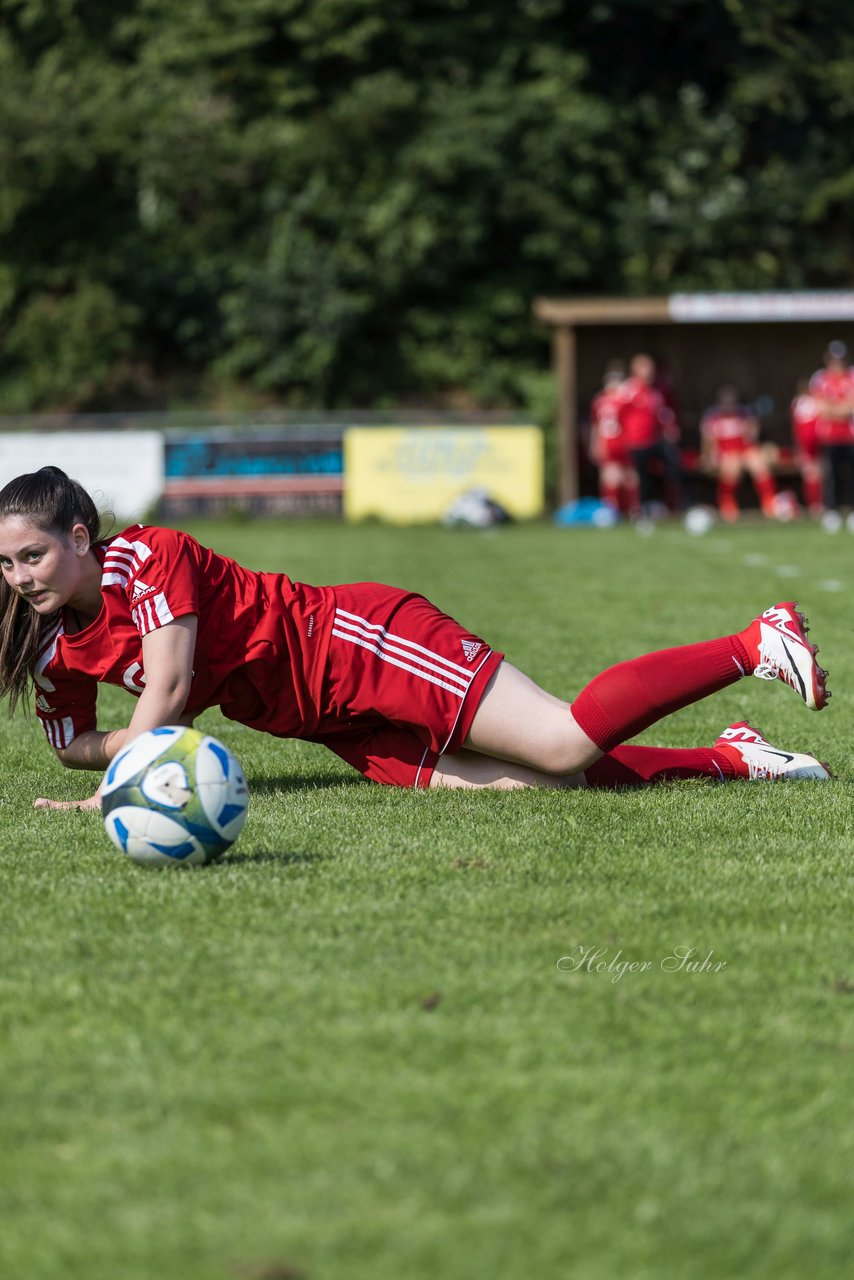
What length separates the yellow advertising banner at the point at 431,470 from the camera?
26000mm

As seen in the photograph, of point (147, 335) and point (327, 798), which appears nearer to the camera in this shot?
point (327, 798)

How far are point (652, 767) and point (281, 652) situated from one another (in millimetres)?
1271

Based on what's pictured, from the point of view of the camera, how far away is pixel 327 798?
5188 mm

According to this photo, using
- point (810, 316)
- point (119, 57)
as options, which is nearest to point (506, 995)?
point (810, 316)

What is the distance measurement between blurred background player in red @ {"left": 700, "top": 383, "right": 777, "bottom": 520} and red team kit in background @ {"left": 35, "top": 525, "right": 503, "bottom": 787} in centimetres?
2175

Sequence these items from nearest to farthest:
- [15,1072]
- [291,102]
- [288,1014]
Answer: [15,1072]
[288,1014]
[291,102]

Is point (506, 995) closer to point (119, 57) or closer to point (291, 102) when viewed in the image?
point (291, 102)

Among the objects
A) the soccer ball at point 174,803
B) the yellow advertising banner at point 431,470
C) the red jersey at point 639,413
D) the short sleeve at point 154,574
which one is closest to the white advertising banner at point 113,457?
the yellow advertising banner at point 431,470

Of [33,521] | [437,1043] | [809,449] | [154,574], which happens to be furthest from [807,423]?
[437,1043]

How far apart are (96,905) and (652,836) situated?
152 cm

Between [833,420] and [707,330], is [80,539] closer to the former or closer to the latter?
[833,420]

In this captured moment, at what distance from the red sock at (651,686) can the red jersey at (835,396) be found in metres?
20.6

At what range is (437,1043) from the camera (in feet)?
9.36

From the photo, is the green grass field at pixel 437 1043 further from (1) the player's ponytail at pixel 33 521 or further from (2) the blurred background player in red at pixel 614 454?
(2) the blurred background player in red at pixel 614 454
